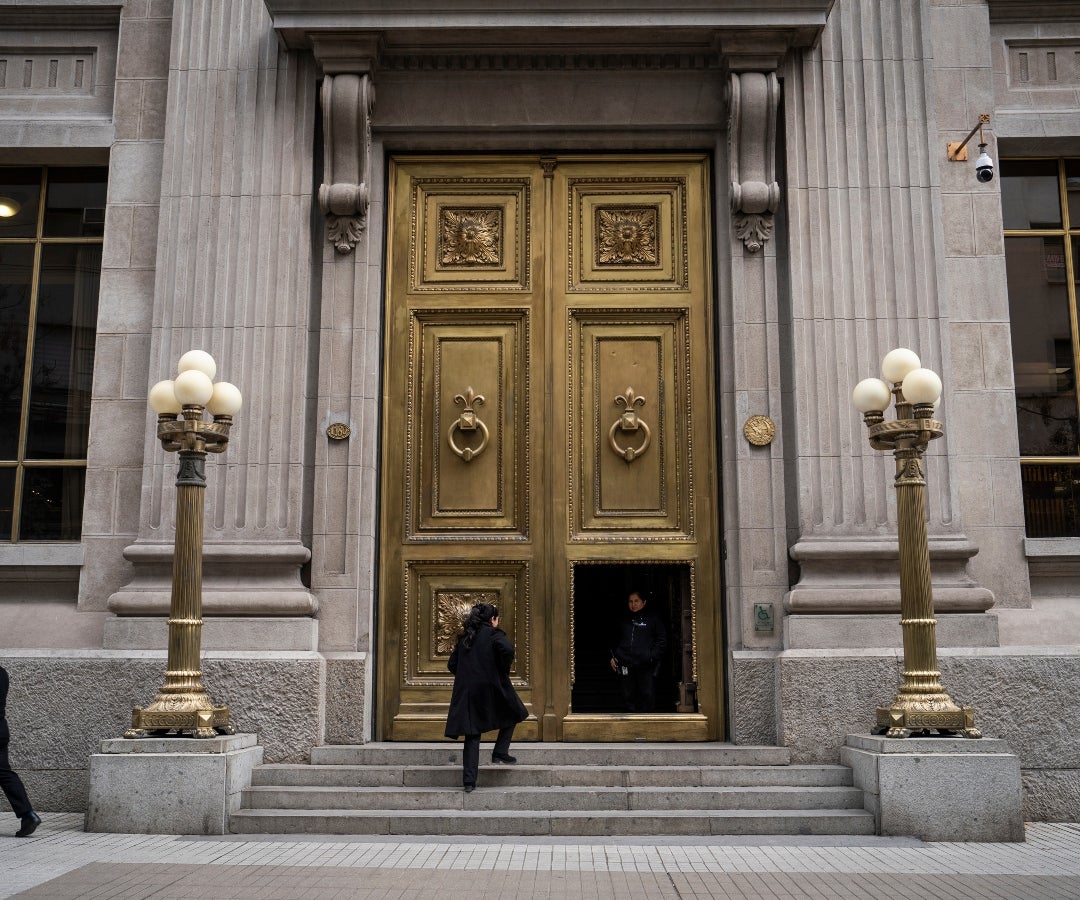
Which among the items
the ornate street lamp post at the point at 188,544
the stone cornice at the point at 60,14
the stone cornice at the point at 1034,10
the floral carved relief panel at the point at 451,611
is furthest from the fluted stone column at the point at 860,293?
the stone cornice at the point at 60,14

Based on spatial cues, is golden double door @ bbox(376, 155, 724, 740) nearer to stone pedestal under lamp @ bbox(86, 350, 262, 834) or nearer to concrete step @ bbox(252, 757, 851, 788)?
concrete step @ bbox(252, 757, 851, 788)

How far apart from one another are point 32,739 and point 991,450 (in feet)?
33.9

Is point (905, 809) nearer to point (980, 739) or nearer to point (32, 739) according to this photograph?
point (980, 739)

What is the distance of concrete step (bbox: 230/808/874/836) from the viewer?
9.51 m

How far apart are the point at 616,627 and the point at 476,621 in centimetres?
819

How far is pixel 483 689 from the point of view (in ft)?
34.8

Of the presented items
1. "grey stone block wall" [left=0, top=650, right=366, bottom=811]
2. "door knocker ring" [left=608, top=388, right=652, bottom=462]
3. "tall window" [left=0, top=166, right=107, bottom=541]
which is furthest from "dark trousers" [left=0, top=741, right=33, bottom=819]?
Result: "door knocker ring" [left=608, top=388, right=652, bottom=462]

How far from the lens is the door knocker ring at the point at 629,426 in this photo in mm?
12273

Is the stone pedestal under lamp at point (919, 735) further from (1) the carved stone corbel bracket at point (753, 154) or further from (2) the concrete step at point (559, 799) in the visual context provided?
(1) the carved stone corbel bracket at point (753, 154)

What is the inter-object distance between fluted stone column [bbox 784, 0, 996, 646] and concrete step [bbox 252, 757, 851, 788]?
1.43m

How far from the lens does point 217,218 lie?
12.3 meters

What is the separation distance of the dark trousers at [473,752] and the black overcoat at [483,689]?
7 cm

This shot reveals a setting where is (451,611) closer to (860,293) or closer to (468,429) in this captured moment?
(468,429)

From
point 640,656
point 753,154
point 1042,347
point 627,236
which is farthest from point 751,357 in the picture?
point 640,656
